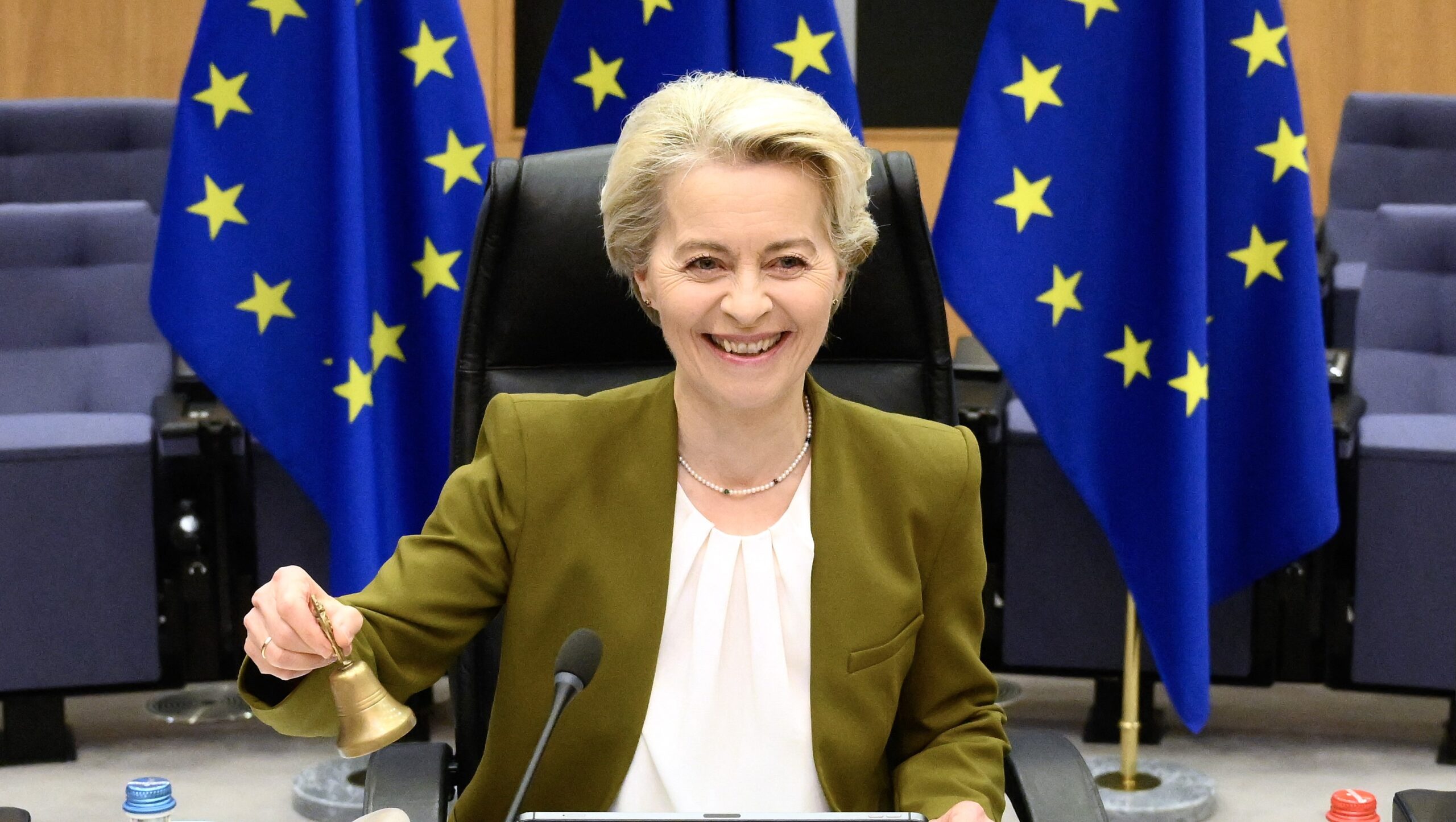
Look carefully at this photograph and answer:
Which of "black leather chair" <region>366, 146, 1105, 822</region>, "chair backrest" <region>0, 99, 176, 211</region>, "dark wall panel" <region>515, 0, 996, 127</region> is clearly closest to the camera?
"black leather chair" <region>366, 146, 1105, 822</region>

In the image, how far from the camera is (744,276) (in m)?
1.33

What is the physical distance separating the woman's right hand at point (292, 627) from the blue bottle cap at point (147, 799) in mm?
331

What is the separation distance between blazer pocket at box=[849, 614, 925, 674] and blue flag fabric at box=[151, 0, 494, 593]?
4.47 ft

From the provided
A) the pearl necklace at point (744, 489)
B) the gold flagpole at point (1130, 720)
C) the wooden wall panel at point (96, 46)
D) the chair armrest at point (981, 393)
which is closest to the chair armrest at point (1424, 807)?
the pearl necklace at point (744, 489)

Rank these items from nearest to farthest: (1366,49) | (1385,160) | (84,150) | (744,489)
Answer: (744,489), (84,150), (1385,160), (1366,49)

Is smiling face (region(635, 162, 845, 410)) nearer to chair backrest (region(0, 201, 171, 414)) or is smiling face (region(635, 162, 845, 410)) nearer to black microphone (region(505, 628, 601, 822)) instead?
black microphone (region(505, 628, 601, 822))

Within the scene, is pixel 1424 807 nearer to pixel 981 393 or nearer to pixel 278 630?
A: pixel 278 630

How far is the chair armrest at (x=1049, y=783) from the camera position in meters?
1.29

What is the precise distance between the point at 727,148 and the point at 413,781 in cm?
57

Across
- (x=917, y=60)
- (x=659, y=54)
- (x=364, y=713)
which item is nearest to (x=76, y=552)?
(x=659, y=54)

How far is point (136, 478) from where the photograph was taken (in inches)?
116

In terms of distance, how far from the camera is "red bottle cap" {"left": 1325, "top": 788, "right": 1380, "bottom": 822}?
1306 millimetres

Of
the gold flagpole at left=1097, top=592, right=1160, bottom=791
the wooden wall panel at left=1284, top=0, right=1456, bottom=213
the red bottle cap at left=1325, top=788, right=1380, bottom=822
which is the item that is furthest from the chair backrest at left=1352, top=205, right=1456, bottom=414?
the red bottle cap at left=1325, top=788, right=1380, bottom=822

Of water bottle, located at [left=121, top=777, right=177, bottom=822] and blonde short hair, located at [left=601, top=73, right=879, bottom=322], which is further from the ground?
blonde short hair, located at [left=601, top=73, right=879, bottom=322]
